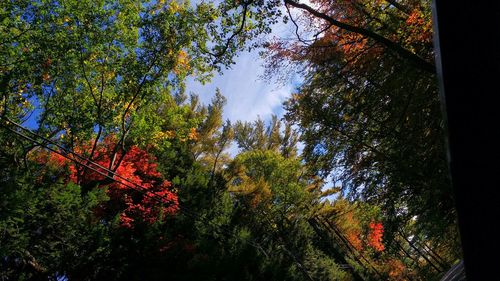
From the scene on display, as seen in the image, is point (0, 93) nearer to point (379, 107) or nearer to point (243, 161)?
point (379, 107)

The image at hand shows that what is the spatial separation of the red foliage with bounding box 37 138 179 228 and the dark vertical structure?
1794cm

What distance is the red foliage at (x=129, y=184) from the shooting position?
1866 cm

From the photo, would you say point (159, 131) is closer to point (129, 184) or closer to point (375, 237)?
point (129, 184)

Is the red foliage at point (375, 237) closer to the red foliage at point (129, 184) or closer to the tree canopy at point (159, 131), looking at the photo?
the tree canopy at point (159, 131)

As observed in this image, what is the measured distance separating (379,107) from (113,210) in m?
15.3

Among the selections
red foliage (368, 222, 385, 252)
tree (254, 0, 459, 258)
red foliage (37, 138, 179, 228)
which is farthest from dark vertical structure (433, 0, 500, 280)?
red foliage (368, 222, 385, 252)

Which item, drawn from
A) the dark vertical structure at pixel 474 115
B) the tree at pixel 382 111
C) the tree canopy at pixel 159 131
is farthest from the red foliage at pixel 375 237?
the dark vertical structure at pixel 474 115

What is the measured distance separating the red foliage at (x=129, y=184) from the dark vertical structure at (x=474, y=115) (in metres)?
17.9

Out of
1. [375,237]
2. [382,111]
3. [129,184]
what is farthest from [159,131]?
[375,237]

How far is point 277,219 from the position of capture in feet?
91.1

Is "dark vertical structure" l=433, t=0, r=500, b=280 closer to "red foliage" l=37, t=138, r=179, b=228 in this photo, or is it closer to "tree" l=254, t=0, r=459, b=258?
"tree" l=254, t=0, r=459, b=258

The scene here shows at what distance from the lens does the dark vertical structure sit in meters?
0.88

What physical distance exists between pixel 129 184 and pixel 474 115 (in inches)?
818

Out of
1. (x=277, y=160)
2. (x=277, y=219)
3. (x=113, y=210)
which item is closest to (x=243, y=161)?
(x=277, y=160)
